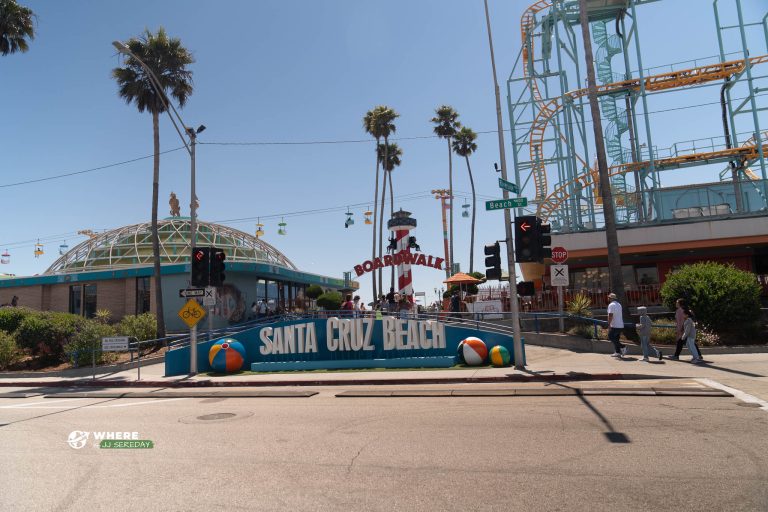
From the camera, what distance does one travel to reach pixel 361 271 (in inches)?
1068

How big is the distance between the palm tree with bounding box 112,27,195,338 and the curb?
9118mm

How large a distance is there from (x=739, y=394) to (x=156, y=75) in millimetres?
26611

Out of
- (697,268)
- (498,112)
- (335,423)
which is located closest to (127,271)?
(498,112)

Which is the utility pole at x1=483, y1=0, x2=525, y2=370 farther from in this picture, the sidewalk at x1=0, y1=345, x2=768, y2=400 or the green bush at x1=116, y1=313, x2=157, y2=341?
the green bush at x1=116, y1=313, x2=157, y2=341

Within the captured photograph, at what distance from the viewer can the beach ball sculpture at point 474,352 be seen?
16047mm

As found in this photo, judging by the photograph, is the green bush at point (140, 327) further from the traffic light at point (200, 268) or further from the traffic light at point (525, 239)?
the traffic light at point (525, 239)

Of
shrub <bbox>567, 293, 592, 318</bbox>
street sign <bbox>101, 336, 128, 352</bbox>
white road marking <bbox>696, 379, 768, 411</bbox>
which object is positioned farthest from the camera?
shrub <bbox>567, 293, 592, 318</bbox>

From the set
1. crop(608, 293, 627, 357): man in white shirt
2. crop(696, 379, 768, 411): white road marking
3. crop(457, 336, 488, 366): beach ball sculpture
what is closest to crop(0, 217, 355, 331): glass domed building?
crop(457, 336, 488, 366): beach ball sculpture

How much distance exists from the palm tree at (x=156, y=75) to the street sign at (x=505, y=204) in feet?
58.8

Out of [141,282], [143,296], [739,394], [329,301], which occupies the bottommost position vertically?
[739,394]

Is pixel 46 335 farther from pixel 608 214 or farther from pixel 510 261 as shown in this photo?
pixel 608 214

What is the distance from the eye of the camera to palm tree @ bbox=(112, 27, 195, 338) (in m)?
26.4

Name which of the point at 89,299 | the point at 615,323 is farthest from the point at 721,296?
the point at 89,299

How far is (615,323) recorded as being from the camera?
15.9m
